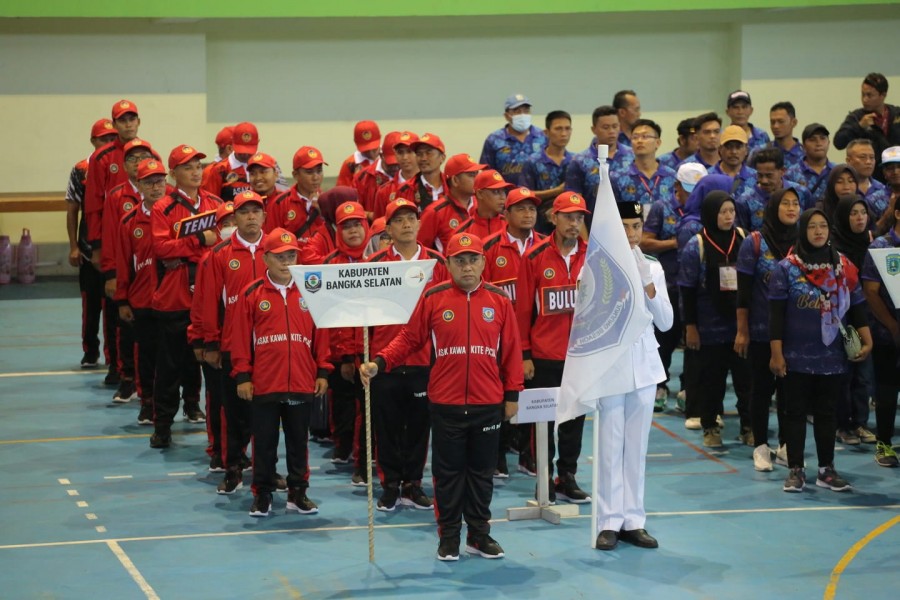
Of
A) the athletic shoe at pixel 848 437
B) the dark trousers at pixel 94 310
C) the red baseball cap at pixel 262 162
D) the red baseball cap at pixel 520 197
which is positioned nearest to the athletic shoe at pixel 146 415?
the dark trousers at pixel 94 310

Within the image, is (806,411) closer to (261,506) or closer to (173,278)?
(261,506)

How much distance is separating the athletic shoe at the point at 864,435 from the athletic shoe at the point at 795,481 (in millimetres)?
1691

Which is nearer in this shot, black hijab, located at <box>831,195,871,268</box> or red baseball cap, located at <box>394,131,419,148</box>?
black hijab, located at <box>831,195,871,268</box>

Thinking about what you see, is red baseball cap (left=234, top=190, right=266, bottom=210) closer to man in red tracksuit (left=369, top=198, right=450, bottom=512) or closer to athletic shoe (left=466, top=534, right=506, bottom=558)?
man in red tracksuit (left=369, top=198, right=450, bottom=512)

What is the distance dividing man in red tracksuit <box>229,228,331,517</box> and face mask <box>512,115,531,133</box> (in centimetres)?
473

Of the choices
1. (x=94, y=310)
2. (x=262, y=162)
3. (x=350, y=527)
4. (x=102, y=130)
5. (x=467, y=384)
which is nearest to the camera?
(x=467, y=384)

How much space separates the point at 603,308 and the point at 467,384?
916 millimetres

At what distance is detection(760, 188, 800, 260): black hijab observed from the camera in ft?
32.4

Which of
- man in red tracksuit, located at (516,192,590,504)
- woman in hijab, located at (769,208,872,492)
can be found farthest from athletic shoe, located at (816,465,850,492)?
man in red tracksuit, located at (516,192,590,504)

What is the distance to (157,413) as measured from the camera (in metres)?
10.6

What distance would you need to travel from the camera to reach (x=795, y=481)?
9.38 m

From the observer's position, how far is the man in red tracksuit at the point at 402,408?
8922 mm

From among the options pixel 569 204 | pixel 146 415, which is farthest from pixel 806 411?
pixel 146 415

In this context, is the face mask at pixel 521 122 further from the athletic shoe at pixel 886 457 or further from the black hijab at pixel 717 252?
the athletic shoe at pixel 886 457
